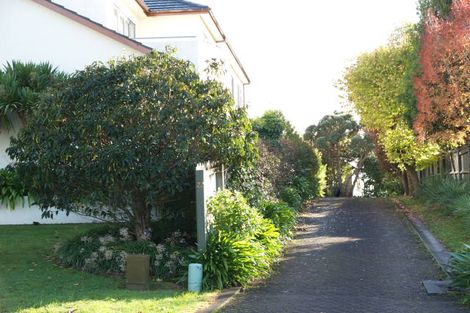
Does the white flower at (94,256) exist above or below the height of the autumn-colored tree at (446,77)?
below

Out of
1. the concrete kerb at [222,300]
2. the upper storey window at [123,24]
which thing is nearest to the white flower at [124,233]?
the concrete kerb at [222,300]

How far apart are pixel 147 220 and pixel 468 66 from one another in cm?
935

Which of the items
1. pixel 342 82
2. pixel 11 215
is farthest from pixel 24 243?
A: pixel 342 82

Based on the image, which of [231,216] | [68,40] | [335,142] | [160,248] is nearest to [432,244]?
[231,216]

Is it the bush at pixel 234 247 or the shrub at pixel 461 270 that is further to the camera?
the bush at pixel 234 247

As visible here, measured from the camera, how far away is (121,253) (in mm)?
9938

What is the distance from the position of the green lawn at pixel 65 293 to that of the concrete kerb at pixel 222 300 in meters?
0.13

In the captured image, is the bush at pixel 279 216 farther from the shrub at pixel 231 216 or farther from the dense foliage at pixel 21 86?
the dense foliage at pixel 21 86

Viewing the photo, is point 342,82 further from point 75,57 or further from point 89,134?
point 89,134

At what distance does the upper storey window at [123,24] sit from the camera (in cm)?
1838

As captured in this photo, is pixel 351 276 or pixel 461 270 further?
pixel 351 276

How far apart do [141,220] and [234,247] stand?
2.14 m

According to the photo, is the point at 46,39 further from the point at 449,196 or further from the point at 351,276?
the point at 449,196

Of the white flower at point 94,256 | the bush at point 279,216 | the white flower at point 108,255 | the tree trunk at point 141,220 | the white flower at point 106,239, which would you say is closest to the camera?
the white flower at point 108,255
